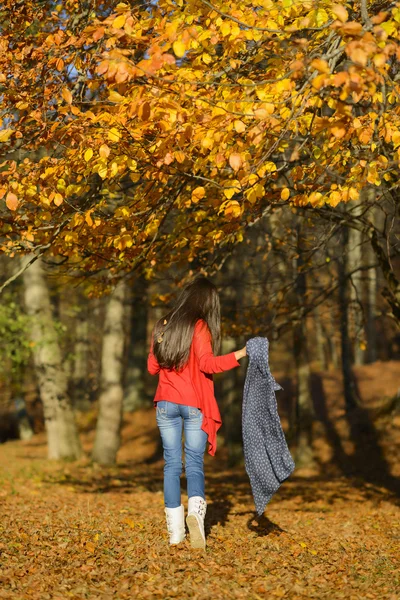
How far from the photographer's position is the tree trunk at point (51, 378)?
15062 millimetres

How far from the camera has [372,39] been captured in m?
4.23

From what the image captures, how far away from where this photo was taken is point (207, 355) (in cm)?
566

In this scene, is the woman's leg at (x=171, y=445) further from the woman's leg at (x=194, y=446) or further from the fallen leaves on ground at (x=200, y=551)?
the fallen leaves on ground at (x=200, y=551)

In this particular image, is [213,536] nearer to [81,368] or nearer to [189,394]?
[189,394]

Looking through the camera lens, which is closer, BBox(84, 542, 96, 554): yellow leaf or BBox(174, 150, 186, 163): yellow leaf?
BBox(174, 150, 186, 163): yellow leaf

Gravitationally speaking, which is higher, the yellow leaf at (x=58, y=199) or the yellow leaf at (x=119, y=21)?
the yellow leaf at (x=119, y=21)

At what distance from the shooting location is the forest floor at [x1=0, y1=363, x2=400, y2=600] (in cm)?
481

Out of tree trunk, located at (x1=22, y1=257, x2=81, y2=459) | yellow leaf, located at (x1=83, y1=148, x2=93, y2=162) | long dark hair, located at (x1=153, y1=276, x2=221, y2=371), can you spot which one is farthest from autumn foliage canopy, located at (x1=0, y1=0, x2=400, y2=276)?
tree trunk, located at (x1=22, y1=257, x2=81, y2=459)

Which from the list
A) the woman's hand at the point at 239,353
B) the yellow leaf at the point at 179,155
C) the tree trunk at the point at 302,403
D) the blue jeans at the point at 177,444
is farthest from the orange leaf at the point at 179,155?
the tree trunk at the point at 302,403

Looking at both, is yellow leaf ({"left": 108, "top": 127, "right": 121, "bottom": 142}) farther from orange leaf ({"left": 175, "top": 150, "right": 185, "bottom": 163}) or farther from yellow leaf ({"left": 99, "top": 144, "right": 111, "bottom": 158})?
orange leaf ({"left": 175, "top": 150, "right": 185, "bottom": 163})

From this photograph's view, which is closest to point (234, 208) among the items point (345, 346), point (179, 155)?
point (179, 155)

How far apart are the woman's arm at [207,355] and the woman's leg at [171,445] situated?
18.1 inches

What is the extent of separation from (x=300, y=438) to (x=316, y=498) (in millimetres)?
3505

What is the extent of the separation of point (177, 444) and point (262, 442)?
0.79 metres
